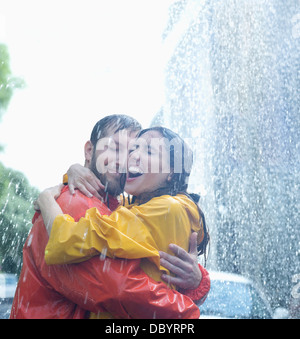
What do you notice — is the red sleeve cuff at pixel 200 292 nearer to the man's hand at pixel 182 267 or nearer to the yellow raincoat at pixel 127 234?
the man's hand at pixel 182 267

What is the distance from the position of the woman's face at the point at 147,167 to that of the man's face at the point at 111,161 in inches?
1.6

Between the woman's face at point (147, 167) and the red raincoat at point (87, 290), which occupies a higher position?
the woman's face at point (147, 167)

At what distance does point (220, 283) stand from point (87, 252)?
2912 mm

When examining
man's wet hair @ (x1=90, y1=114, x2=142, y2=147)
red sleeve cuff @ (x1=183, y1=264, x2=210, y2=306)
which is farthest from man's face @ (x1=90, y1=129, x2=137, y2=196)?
red sleeve cuff @ (x1=183, y1=264, x2=210, y2=306)

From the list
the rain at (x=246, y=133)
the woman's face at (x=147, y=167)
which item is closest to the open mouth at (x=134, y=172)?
the woman's face at (x=147, y=167)

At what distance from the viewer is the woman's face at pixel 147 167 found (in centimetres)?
202

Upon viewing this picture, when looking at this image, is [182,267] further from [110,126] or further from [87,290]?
[110,126]

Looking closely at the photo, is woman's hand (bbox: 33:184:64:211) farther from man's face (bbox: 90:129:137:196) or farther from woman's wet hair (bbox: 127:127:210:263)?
woman's wet hair (bbox: 127:127:210:263)

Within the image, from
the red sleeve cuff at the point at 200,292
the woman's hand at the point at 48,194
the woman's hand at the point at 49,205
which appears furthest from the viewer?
the red sleeve cuff at the point at 200,292

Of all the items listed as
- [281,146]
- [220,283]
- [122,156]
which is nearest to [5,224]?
[281,146]

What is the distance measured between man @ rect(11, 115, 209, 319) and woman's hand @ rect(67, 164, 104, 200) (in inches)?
0.7

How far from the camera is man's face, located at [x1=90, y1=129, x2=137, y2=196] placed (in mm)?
1988

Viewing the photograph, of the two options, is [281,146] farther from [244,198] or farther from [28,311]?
[28,311]

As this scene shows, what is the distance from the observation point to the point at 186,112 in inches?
595
